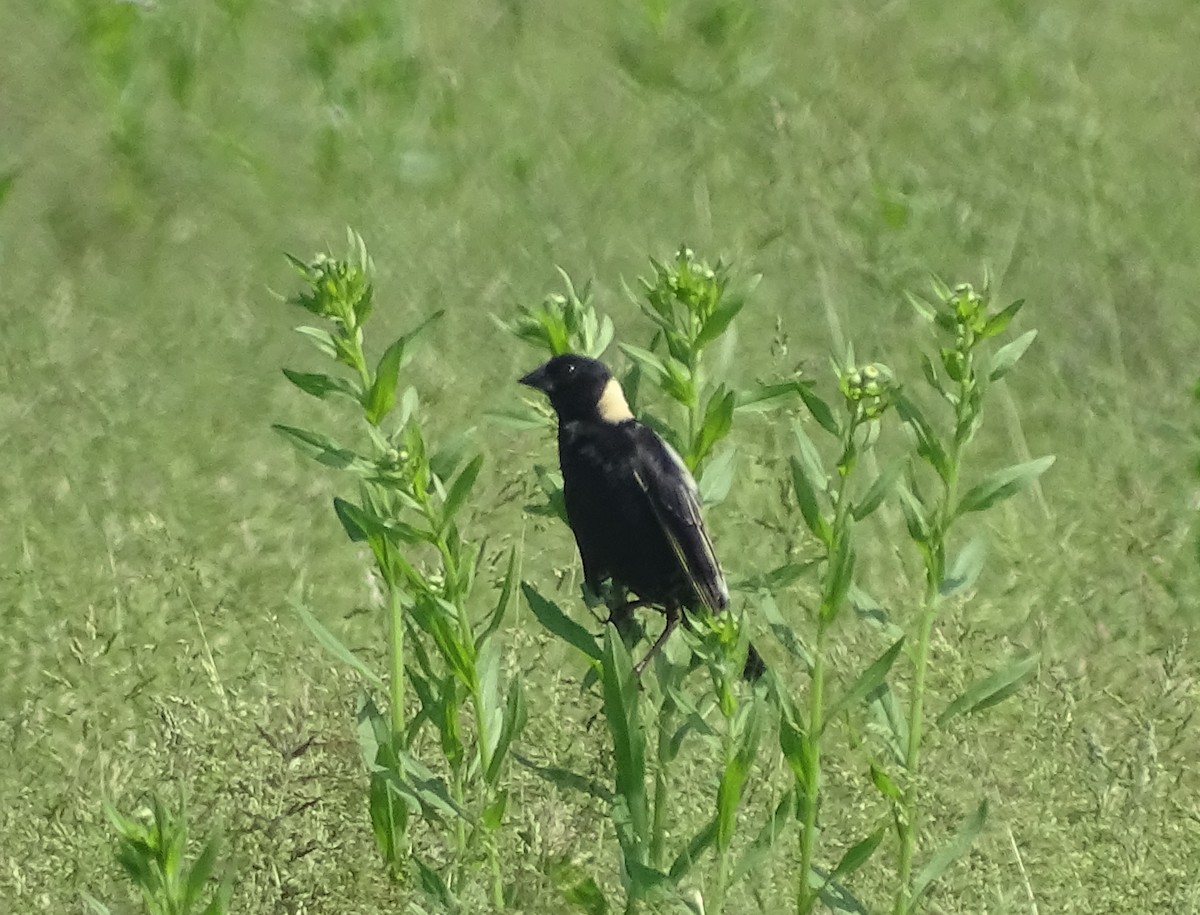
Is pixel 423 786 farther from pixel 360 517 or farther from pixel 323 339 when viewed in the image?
pixel 323 339

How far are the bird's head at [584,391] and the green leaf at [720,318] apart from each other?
0.31m

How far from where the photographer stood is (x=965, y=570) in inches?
85.2

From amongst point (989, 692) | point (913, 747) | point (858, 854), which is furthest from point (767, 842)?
point (989, 692)

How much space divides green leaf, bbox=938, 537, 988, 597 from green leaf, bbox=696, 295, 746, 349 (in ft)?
1.39

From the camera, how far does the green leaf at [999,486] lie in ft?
6.61

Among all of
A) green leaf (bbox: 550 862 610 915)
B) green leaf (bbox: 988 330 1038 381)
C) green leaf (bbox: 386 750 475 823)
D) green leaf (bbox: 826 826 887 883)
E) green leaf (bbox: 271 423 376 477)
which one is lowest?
green leaf (bbox: 550 862 610 915)

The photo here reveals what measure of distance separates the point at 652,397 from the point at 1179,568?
1.29 metres

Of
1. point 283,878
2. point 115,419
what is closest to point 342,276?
point 283,878

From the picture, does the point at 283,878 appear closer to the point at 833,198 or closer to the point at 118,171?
the point at 833,198

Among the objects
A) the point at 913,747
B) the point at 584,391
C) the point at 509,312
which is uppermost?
the point at 584,391

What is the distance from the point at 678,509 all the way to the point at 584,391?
281 mm

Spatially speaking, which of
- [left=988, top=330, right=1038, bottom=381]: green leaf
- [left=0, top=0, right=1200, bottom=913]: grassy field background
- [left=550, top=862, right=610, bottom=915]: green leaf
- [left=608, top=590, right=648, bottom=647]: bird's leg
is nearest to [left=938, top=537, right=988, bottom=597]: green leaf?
[left=988, top=330, right=1038, bottom=381]: green leaf

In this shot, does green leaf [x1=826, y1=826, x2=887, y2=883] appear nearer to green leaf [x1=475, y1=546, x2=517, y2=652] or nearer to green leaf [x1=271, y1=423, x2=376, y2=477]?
green leaf [x1=475, y1=546, x2=517, y2=652]

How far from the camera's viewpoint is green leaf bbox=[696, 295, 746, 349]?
6.75 feet
